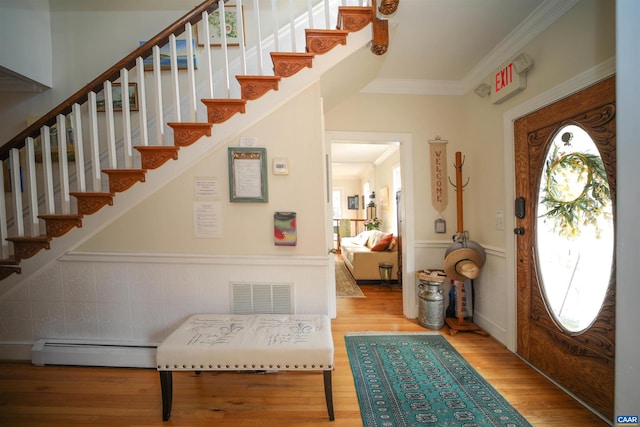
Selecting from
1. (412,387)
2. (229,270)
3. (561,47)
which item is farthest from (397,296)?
(561,47)

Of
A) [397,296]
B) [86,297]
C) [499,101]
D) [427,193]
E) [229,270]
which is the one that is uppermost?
[499,101]

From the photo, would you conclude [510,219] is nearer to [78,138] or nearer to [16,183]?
[78,138]

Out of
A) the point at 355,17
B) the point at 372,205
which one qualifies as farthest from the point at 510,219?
the point at 372,205

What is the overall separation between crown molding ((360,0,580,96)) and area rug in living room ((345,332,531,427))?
2643 millimetres

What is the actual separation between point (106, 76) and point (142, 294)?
1.67 meters

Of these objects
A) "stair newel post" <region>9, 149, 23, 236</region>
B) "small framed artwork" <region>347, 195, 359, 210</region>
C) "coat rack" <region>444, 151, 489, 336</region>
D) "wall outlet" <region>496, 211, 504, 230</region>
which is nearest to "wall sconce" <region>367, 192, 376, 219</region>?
"small framed artwork" <region>347, 195, 359, 210</region>

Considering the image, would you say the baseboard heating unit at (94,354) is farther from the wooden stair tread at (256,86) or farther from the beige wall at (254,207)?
the wooden stair tread at (256,86)

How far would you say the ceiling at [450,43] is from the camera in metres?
1.88

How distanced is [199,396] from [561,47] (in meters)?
3.46

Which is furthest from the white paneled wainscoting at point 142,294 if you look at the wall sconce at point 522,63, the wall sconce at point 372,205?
the wall sconce at point 372,205

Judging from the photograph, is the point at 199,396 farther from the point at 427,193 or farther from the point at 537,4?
the point at 537,4

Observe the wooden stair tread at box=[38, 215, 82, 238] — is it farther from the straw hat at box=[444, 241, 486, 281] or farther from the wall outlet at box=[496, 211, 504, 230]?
the wall outlet at box=[496, 211, 504, 230]

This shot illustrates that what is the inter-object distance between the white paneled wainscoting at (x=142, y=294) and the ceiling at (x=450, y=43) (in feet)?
5.62

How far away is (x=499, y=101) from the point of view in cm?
235
